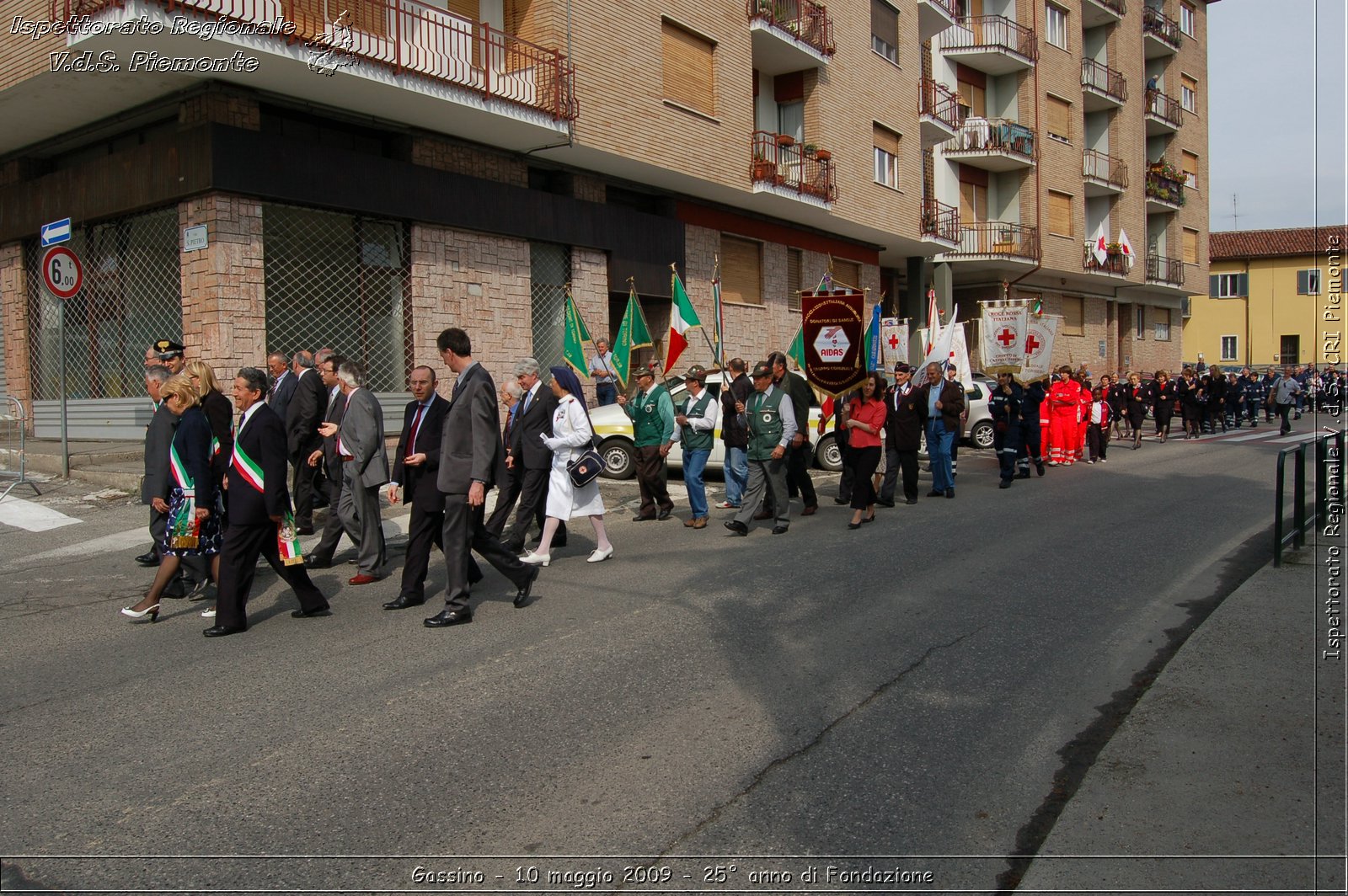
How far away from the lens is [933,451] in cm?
1328

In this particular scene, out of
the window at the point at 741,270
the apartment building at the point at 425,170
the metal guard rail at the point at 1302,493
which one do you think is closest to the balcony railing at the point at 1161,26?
the apartment building at the point at 425,170

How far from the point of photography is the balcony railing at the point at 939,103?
2955 centimetres

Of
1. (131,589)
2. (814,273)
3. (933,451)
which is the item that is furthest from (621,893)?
(814,273)

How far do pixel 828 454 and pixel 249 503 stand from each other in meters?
11.0

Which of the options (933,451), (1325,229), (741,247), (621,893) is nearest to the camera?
(621,893)

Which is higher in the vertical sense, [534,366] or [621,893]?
[534,366]

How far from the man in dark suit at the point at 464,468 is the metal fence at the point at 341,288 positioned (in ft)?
27.4

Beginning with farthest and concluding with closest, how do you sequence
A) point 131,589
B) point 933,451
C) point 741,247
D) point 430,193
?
1. point 741,247
2. point 430,193
3. point 933,451
4. point 131,589

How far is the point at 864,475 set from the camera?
1080 cm

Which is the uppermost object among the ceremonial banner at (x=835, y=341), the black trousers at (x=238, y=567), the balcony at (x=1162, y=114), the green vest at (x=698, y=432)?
the balcony at (x=1162, y=114)

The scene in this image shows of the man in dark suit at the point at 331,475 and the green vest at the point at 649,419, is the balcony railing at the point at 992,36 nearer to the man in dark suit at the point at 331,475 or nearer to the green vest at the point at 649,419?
the green vest at the point at 649,419

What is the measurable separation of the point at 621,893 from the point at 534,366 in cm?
590

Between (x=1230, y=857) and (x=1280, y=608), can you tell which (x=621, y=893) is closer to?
(x=1230, y=857)

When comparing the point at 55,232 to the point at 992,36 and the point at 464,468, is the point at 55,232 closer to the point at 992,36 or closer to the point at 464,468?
the point at 464,468
